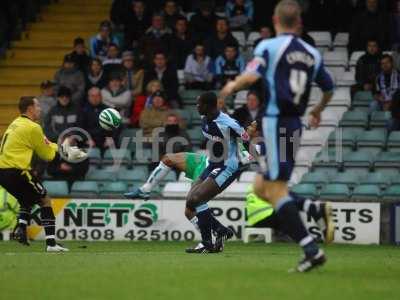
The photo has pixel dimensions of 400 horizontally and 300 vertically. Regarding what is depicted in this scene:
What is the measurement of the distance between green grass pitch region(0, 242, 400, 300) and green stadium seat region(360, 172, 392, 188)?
190 inches

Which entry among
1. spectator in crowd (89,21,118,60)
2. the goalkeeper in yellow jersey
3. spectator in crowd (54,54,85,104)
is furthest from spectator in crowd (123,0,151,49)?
the goalkeeper in yellow jersey

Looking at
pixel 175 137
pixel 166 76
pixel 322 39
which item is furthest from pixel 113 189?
pixel 322 39

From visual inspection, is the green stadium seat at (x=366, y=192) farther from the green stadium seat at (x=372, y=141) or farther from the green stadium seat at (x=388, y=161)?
the green stadium seat at (x=372, y=141)

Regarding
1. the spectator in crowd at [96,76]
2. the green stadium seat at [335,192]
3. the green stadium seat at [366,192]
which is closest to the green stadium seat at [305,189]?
the green stadium seat at [335,192]

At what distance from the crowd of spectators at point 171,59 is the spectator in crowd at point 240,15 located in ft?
0.07

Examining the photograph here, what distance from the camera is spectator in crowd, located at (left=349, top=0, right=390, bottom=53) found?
856 inches

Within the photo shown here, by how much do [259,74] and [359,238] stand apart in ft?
28.6

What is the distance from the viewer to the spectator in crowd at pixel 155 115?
818 inches

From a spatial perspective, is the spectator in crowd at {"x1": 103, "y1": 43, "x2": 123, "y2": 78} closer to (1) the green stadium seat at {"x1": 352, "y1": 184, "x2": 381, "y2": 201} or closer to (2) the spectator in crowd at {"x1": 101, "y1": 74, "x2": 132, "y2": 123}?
(2) the spectator in crowd at {"x1": 101, "y1": 74, "x2": 132, "y2": 123}

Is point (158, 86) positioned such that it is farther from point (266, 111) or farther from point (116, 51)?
point (266, 111)

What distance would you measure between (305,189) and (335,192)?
0.51 metres

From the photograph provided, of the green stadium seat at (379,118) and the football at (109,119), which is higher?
the football at (109,119)

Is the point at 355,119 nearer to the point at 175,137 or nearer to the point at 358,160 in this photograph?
the point at 358,160

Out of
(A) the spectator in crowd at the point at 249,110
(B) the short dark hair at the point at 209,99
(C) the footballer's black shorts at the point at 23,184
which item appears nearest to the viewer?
(B) the short dark hair at the point at 209,99
